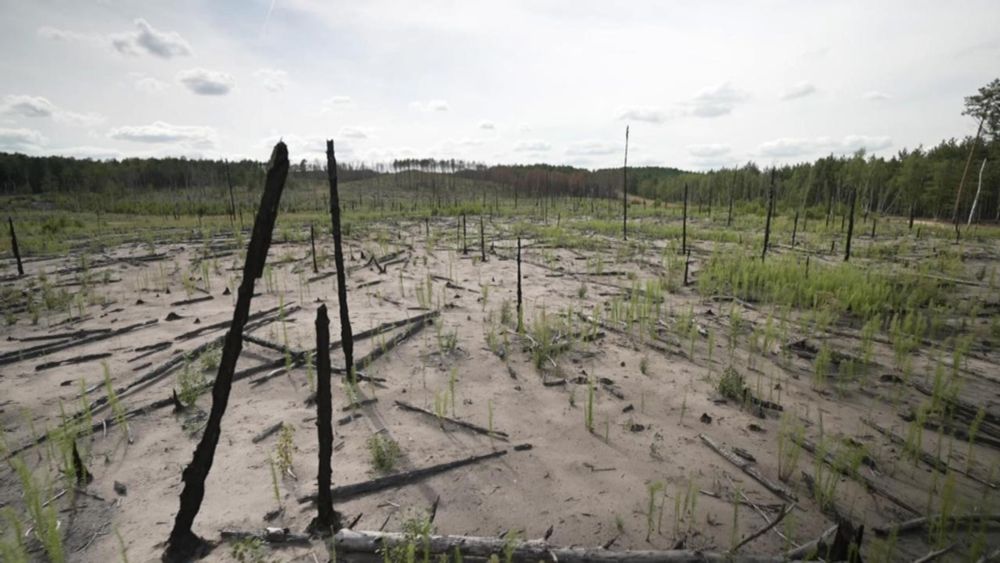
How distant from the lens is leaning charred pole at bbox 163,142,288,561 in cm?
244

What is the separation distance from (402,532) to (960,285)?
1344cm

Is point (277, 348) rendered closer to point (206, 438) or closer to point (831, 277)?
point (206, 438)

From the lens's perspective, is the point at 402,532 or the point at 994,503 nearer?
the point at 402,532

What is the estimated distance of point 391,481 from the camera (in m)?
3.78

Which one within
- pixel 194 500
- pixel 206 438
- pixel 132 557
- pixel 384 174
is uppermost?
pixel 384 174

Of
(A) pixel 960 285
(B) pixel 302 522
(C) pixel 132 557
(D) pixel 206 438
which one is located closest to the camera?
(D) pixel 206 438

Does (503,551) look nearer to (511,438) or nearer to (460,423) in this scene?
(511,438)

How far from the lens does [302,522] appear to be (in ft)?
11.0

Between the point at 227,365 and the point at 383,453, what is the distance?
1.85m

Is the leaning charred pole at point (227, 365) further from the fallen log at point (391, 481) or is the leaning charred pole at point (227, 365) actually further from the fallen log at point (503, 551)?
the fallen log at point (503, 551)

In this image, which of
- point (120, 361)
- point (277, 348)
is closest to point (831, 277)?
point (277, 348)

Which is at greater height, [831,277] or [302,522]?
[831,277]

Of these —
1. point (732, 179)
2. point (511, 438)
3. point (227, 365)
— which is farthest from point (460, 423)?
point (732, 179)

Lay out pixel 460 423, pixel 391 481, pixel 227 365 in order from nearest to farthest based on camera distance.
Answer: pixel 227 365, pixel 391 481, pixel 460 423
